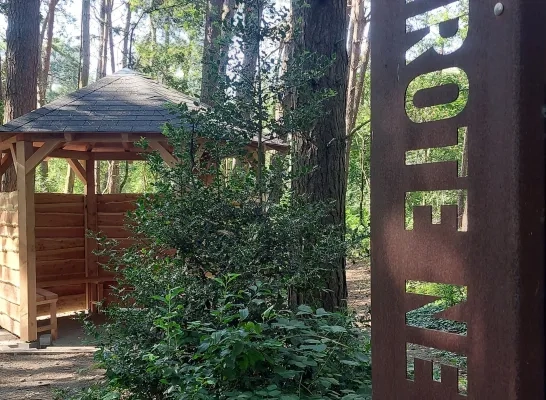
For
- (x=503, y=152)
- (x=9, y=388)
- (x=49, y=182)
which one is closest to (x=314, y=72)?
(x=503, y=152)

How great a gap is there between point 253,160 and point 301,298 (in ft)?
3.70

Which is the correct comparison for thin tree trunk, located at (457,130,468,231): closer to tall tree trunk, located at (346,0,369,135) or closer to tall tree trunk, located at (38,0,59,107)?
tall tree trunk, located at (346,0,369,135)

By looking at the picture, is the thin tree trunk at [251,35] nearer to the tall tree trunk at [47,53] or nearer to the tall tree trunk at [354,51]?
the tall tree trunk at [354,51]

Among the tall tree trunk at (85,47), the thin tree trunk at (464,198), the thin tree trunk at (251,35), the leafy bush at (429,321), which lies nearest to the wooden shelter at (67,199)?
the thin tree trunk at (251,35)

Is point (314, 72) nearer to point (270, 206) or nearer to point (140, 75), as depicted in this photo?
point (270, 206)

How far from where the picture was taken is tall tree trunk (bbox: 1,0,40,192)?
29.8ft

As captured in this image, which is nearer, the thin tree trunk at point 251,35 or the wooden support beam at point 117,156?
the thin tree trunk at point 251,35

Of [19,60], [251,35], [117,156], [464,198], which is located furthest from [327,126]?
[464,198]

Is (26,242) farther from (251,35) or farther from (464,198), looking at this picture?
(464,198)

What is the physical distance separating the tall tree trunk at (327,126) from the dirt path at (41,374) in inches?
99.5

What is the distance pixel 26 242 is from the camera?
704cm

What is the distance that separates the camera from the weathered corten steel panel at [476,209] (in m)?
1.33

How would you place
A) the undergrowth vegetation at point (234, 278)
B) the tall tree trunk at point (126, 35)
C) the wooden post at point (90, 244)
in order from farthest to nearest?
the tall tree trunk at point (126, 35)
the wooden post at point (90, 244)
the undergrowth vegetation at point (234, 278)

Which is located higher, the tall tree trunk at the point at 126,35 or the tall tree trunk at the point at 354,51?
the tall tree trunk at the point at 126,35
